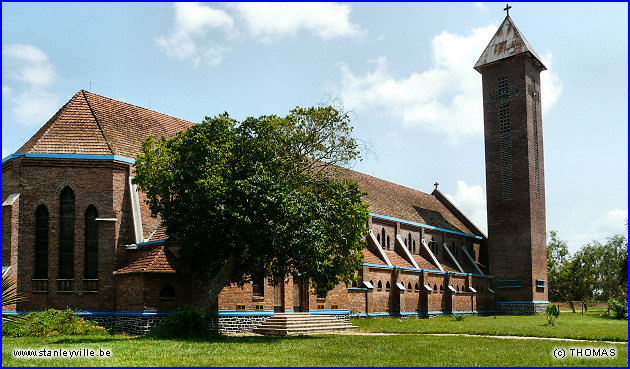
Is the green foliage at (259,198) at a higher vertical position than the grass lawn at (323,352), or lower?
higher

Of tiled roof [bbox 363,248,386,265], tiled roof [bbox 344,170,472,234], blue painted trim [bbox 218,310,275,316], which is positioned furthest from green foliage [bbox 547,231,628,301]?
blue painted trim [bbox 218,310,275,316]

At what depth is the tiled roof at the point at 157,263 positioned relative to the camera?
27536mm

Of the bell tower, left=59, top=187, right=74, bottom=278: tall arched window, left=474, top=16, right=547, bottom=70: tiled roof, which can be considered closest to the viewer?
left=59, top=187, right=74, bottom=278: tall arched window

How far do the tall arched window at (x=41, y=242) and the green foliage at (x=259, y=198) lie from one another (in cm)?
789

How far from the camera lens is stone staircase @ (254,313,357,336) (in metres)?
28.1

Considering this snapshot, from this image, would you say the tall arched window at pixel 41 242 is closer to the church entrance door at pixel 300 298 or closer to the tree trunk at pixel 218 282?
the tree trunk at pixel 218 282

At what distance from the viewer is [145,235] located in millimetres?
31344

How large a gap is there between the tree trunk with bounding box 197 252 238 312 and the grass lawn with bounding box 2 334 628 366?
7.89ft

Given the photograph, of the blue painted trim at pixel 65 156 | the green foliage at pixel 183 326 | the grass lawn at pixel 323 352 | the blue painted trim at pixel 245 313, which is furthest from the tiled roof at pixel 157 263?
the grass lawn at pixel 323 352

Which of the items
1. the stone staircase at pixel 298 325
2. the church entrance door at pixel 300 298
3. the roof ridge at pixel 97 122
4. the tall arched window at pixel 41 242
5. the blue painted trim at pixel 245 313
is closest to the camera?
the blue painted trim at pixel 245 313

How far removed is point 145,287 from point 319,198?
8920mm

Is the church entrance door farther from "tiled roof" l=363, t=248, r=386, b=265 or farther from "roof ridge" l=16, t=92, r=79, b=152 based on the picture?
"roof ridge" l=16, t=92, r=79, b=152

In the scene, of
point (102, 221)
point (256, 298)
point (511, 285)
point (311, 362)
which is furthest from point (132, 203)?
point (511, 285)

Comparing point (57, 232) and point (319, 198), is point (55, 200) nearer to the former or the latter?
point (57, 232)
